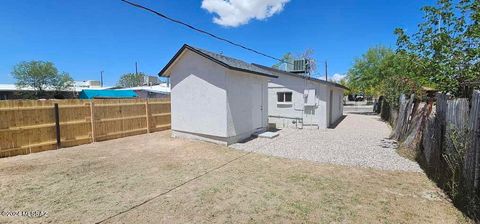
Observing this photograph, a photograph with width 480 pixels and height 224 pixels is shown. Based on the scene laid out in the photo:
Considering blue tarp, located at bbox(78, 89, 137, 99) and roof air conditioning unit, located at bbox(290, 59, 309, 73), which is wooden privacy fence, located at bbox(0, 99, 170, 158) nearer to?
roof air conditioning unit, located at bbox(290, 59, 309, 73)

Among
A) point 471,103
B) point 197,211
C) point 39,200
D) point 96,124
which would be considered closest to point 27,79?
point 96,124

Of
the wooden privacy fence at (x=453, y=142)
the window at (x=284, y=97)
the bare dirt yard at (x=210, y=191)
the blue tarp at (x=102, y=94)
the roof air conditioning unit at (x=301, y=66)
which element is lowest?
the bare dirt yard at (x=210, y=191)

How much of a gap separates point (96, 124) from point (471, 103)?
1122 centimetres

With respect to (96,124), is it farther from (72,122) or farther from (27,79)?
(27,79)

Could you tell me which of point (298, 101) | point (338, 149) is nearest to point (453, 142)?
point (338, 149)

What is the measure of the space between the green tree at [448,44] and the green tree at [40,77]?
43131 millimetres

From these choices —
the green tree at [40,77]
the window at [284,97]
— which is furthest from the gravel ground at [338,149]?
the green tree at [40,77]

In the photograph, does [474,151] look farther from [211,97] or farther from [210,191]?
[211,97]

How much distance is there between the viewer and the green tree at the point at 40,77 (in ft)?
112

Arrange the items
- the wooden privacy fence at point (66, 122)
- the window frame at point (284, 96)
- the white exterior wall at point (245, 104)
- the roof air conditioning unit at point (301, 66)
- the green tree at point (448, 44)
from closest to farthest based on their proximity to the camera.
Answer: the green tree at point (448, 44) → the wooden privacy fence at point (66, 122) → the white exterior wall at point (245, 104) → the window frame at point (284, 96) → the roof air conditioning unit at point (301, 66)

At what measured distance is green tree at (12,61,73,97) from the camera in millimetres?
34156

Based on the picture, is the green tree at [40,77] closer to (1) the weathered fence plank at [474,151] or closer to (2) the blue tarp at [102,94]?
(2) the blue tarp at [102,94]

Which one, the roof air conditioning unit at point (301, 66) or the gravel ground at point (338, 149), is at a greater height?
the roof air conditioning unit at point (301, 66)

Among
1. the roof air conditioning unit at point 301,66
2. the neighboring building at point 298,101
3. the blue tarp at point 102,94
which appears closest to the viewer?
the neighboring building at point 298,101
